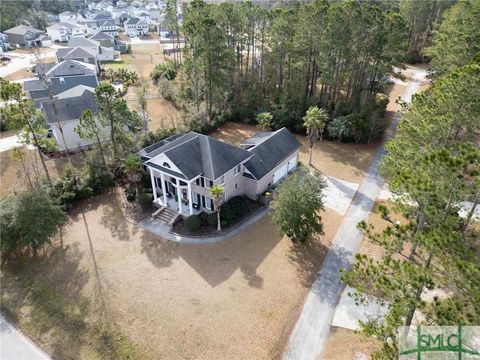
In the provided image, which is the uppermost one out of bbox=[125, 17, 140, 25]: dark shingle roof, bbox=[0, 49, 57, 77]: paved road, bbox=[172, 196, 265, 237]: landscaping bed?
bbox=[125, 17, 140, 25]: dark shingle roof

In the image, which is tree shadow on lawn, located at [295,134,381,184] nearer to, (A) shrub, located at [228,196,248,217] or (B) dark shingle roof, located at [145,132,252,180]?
(A) shrub, located at [228,196,248,217]

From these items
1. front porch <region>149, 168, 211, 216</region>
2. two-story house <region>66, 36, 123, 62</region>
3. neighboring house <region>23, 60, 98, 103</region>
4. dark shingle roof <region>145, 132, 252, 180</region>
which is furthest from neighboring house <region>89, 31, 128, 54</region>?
front porch <region>149, 168, 211, 216</region>

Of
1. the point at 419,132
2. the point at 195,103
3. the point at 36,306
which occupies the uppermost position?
the point at 419,132

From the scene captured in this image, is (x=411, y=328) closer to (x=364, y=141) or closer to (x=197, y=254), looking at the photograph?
(x=197, y=254)

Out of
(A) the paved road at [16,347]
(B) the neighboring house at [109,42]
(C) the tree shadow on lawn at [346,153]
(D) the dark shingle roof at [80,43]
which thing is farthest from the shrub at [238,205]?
(B) the neighboring house at [109,42]

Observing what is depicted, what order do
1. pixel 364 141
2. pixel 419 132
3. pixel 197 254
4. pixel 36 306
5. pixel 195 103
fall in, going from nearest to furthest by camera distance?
pixel 419 132 < pixel 36 306 < pixel 197 254 < pixel 364 141 < pixel 195 103

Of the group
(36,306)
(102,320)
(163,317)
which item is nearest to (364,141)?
(163,317)

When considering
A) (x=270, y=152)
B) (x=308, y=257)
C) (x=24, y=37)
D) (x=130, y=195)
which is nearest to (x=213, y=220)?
(x=308, y=257)
